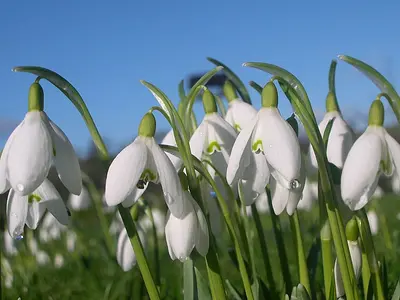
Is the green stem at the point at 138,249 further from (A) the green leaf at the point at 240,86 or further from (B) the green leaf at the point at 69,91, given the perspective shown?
(A) the green leaf at the point at 240,86

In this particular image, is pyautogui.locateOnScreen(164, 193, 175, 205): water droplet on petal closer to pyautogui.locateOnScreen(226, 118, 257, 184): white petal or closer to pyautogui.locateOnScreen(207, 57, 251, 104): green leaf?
pyautogui.locateOnScreen(226, 118, 257, 184): white petal

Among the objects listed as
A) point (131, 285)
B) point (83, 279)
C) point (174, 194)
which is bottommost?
point (83, 279)

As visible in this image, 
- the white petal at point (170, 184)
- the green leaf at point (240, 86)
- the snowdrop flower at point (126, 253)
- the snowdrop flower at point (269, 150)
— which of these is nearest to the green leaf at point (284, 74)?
the snowdrop flower at point (269, 150)

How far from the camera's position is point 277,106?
1.37 m

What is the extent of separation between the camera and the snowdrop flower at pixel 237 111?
172 centimetres

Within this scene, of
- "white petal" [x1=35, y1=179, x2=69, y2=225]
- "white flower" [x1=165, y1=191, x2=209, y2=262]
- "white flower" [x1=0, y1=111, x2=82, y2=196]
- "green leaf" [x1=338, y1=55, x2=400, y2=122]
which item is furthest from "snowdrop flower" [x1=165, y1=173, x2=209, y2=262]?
"green leaf" [x1=338, y1=55, x2=400, y2=122]

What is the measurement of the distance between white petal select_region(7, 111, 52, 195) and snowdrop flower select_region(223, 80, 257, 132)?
1.83 feet

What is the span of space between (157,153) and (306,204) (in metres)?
1.38

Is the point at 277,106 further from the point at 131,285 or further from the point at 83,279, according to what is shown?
the point at 83,279

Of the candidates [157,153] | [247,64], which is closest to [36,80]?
[157,153]

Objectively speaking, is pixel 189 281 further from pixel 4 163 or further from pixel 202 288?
pixel 4 163

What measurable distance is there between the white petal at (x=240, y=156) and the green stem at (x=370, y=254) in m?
0.31

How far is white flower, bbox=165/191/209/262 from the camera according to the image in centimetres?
131

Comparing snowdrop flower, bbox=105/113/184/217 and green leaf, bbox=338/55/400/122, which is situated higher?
green leaf, bbox=338/55/400/122
